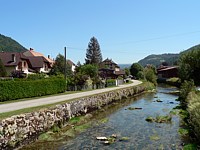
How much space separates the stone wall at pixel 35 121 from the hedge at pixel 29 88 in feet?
22.8

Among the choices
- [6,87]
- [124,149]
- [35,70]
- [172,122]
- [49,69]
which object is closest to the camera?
[124,149]

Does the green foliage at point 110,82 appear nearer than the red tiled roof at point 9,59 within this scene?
No

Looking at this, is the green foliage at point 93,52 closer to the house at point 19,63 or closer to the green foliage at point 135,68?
the green foliage at point 135,68

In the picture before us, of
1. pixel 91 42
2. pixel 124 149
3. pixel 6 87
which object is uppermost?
pixel 91 42

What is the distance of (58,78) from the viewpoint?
40.4 m

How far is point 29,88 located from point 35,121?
13556 millimetres

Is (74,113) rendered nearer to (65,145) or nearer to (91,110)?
(91,110)

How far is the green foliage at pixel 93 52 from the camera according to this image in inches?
4684

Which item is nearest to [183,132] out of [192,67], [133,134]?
[133,134]

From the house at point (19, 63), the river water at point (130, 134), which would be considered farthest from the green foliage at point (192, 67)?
the house at point (19, 63)

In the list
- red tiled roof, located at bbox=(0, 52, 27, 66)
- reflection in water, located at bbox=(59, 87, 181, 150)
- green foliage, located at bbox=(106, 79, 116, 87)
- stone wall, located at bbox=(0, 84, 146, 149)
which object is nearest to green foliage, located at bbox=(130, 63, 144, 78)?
green foliage, located at bbox=(106, 79, 116, 87)

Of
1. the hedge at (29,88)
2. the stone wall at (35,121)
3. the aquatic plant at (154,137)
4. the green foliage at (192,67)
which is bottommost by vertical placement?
the aquatic plant at (154,137)

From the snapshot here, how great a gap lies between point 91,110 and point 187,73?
32.0 meters

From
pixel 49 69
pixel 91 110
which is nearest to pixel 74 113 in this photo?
pixel 91 110
